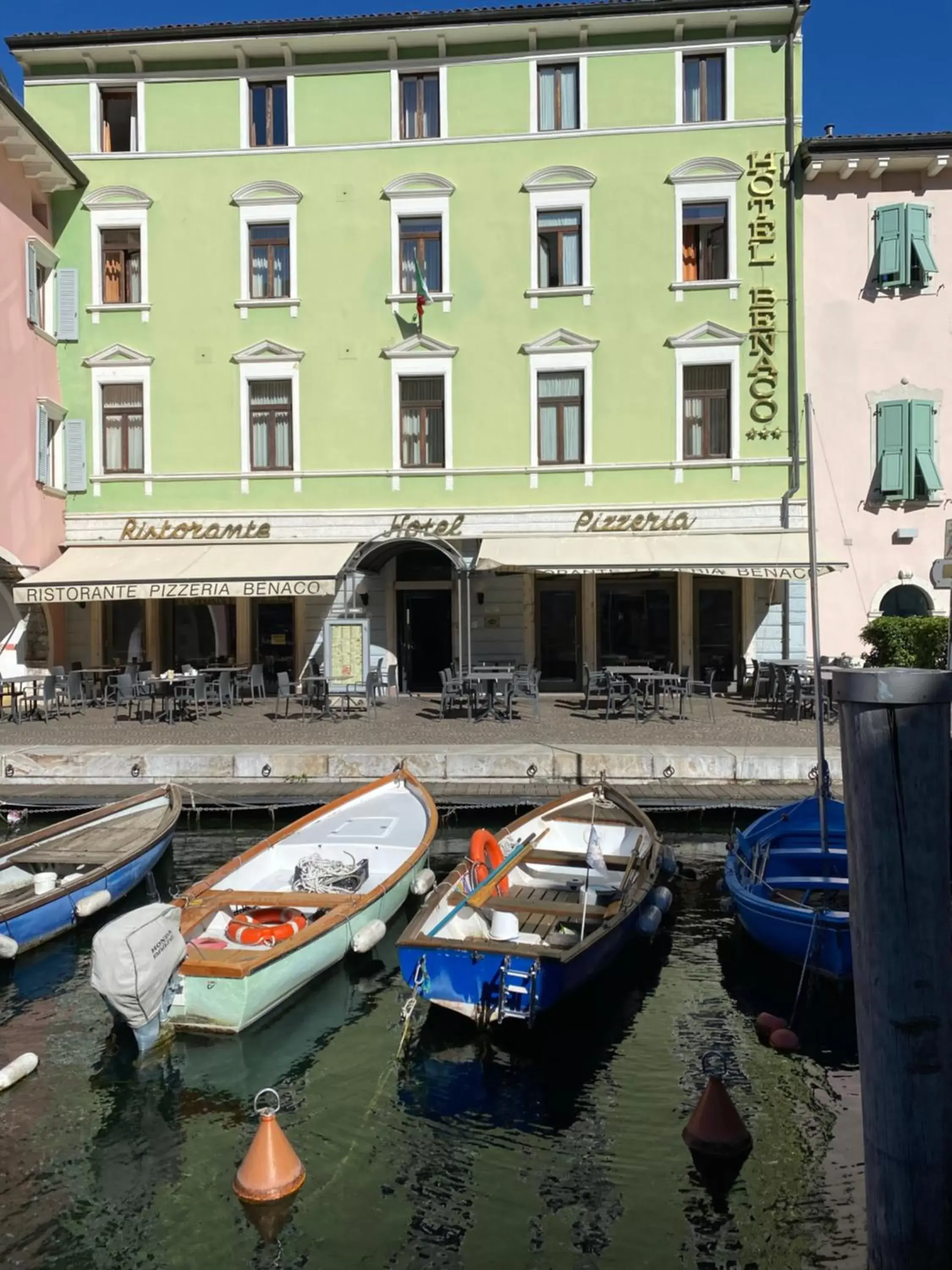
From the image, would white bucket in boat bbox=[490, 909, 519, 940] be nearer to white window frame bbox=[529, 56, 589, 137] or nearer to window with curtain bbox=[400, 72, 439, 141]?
white window frame bbox=[529, 56, 589, 137]

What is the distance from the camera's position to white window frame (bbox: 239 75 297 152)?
23.1 m

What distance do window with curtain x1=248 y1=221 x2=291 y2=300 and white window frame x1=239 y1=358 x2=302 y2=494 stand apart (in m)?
1.62

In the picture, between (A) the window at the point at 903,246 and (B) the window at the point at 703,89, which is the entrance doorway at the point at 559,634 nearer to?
(A) the window at the point at 903,246

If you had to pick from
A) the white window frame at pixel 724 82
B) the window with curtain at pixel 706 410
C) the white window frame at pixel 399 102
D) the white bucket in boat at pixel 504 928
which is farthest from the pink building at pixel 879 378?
the white bucket in boat at pixel 504 928

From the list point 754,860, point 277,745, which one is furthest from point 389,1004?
point 277,745

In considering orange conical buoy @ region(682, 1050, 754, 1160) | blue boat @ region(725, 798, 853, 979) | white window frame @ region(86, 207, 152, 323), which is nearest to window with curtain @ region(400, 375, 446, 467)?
white window frame @ region(86, 207, 152, 323)

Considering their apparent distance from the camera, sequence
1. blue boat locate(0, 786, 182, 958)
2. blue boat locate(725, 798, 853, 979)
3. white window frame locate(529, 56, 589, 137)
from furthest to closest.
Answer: white window frame locate(529, 56, 589, 137) → blue boat locate(0, 786, 182, 958) → blue boat locate(725, 798, 853, 979)

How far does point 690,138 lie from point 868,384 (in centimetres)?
649

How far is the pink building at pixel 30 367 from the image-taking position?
852 inches

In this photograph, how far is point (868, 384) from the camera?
73.2 ft

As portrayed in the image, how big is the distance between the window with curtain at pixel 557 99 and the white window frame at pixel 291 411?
7.59 meters

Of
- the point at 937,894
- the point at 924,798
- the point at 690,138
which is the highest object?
the point at 690,138

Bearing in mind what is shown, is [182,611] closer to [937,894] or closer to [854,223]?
[854,223]

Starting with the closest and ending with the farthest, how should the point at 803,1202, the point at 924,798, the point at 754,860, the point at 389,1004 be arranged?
the point at 924,798 → the point at 803,1202 → the point at 389,1004 → the point at 754,860
